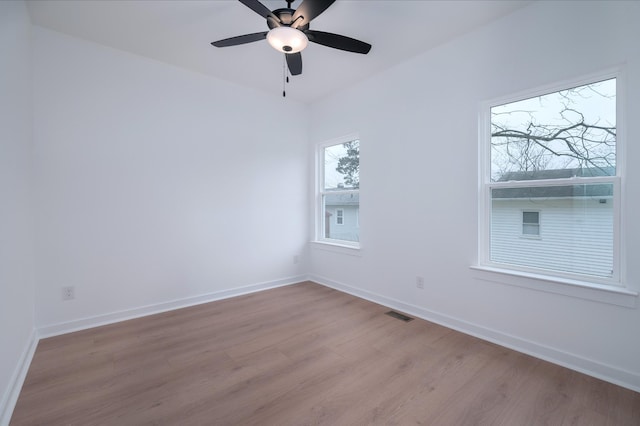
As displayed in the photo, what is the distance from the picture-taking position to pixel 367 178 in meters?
3.58

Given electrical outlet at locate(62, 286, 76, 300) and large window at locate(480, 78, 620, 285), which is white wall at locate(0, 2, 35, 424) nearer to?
electrical outlet at locate(62, 286, 76, 300)

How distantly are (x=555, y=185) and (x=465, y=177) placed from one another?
0.66 metres

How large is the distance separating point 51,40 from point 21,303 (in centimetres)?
233

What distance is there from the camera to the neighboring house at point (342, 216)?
3.87 meters

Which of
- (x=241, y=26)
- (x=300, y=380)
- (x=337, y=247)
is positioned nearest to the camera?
(x=300, y=380)

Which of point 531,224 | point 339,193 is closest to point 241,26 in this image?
point 339,193

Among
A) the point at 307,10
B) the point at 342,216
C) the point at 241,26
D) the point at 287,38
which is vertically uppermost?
the point at 241,26

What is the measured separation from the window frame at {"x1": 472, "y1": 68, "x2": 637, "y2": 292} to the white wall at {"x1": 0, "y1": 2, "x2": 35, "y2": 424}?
11.3 ft

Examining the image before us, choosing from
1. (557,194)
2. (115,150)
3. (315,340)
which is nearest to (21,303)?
(115,150)

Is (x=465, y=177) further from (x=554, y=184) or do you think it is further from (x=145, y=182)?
(x=145, y=182)

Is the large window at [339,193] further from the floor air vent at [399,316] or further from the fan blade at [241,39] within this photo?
the fan blade at [241,39]

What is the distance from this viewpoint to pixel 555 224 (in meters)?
2.23

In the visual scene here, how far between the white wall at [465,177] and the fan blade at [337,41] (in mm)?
1062

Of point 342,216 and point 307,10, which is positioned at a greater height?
point 307,10
